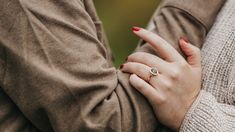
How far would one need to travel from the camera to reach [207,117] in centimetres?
92

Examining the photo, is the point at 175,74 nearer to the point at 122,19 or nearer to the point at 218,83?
the point at 218,83

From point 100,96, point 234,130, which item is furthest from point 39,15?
point 234,130

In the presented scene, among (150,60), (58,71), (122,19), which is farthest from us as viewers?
(122,19)

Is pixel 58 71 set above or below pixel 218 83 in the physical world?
above

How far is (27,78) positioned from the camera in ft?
2.76

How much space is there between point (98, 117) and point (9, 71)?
0.20 meters

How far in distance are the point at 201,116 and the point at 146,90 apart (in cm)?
13

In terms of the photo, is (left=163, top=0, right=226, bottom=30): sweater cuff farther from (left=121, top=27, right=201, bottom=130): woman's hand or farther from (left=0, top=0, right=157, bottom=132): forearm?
(left=0, top=0, right=157, bottom=132): forearm

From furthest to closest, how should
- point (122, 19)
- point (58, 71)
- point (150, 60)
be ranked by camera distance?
1. point (122, 19)
2. point (150, 60)
3. point (58, 71)

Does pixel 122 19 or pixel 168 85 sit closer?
pixel 168 85

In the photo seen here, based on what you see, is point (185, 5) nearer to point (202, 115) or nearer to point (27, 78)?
point (202, 115)

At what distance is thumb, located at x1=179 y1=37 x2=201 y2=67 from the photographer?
0.98 meters

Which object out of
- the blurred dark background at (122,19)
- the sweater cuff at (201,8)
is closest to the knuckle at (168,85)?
the sweater cuff at (201,8)

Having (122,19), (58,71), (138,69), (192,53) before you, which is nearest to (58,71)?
(58,71)
